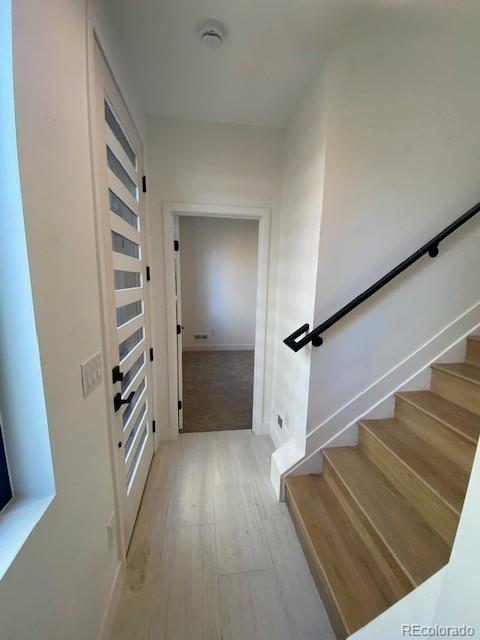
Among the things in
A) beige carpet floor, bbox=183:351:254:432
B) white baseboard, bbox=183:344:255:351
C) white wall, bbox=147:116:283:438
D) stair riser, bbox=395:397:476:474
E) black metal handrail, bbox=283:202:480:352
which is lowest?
beige carpet floor, bbox=183:351:254:432

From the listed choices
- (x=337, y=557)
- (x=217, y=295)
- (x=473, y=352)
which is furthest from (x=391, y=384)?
(x=217, y=295)

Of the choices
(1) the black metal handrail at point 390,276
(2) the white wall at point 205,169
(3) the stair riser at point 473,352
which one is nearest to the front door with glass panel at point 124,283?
(2) the white wall at point 205,169

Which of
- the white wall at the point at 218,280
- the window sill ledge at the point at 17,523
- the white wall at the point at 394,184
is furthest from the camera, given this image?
the white wall at the point at 218,280

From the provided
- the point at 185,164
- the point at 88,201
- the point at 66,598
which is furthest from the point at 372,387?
the point at 185,164

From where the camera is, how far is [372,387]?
1.66 metres

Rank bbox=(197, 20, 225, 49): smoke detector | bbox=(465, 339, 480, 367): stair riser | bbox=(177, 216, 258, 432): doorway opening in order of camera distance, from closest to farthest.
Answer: bbox=(197, 20, 225, 49): smoke detector
bbox=(465, 339, 480, 367): stair riser
bbox=(177, 216, 258, 432): doorway opening

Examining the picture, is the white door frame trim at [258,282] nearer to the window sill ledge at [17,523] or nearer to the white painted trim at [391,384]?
the white painted trim at [391,384]

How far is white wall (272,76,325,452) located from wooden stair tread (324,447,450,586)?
34 centimetres

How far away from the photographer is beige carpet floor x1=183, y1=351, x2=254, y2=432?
2656mm

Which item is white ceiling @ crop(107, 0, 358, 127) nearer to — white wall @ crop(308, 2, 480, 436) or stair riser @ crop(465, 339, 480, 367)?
white wall @ crop(308, 2, 480, 436)

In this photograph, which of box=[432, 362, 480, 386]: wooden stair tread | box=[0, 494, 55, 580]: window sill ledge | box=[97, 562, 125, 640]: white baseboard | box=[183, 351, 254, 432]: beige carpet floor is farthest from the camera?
box=[183, 351, 254, 432]: beige carpet floor

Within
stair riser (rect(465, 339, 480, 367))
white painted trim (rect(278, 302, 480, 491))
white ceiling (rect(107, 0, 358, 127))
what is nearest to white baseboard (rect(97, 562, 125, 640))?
white painted trim (rect(278, 302, 480, 491))

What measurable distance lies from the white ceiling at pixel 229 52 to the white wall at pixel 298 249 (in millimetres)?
175

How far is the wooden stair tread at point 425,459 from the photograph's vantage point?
1.16m
